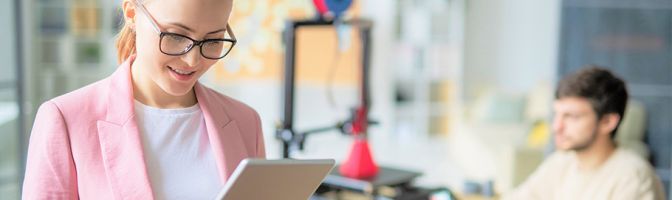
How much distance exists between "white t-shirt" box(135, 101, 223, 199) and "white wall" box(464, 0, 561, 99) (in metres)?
5.80

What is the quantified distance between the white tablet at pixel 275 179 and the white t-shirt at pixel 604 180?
1.15 metres

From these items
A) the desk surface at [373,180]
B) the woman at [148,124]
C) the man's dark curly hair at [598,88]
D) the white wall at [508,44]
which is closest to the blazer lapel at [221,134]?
the woman at [148,124]

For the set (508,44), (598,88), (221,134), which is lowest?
(508,44)

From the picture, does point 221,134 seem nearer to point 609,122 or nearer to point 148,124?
point 148,124

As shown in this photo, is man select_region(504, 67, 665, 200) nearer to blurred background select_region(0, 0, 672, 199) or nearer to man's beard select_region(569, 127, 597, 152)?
man's beard select_region(569, 127, 597, 152)

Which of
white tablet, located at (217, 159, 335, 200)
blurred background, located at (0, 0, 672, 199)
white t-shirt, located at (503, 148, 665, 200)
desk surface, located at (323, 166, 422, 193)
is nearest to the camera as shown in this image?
white tablet, located at (217, 159, 335, 200)

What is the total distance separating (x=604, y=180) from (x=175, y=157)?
1316 mm

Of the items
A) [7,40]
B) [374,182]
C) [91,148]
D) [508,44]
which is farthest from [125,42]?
[508,44]

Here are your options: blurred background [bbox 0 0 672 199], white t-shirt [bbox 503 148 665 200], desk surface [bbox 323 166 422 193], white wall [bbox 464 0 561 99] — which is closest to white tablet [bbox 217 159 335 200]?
desk surface [bbox 323 166 422 193]

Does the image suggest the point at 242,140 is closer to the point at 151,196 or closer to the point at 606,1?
the point at 151,196

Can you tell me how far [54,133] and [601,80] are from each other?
149 centimetres

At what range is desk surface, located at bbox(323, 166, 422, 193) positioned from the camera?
215 cm

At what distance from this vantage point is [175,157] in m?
1.14

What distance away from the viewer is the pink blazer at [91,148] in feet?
3.41
